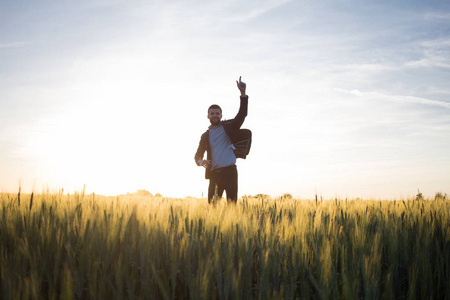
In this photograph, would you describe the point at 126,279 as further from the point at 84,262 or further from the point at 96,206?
the point at 96,206

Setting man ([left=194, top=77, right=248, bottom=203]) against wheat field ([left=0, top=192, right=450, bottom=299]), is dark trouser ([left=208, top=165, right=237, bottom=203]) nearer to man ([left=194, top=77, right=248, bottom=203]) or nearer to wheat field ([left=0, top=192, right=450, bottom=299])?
man ([left=194, top=77, right=248, bottom=203])

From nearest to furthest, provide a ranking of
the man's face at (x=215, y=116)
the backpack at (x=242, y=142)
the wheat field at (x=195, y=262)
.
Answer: the wheat field at (x=195, y=262) < the backpack at (x=242, y=142) < the man's face at (x=215, y=116)

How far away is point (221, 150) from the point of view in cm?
680

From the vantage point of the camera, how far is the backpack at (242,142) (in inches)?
265

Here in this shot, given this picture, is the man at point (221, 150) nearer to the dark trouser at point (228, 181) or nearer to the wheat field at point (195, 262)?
the dark trouser at point (228, 181)

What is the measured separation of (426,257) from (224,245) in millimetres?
1344

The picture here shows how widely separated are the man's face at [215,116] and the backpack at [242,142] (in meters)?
0.52

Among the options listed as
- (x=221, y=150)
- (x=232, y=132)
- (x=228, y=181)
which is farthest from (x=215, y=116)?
(x=228, y=181)

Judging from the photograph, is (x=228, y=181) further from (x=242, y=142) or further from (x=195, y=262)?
(x=195, y=262)

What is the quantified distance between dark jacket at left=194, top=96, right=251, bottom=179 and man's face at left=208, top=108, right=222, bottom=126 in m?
0.14

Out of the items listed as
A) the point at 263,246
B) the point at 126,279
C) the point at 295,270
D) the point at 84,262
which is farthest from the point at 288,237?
the point at 84,262

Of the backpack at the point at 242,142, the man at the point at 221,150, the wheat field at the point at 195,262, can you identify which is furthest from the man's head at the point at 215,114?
the wheat field at the point at 195,262

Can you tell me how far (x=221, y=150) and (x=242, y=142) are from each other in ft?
1.49

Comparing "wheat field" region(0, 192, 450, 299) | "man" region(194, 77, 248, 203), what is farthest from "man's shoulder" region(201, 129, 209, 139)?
"wheat field" region(0, 192, 450, 299)
